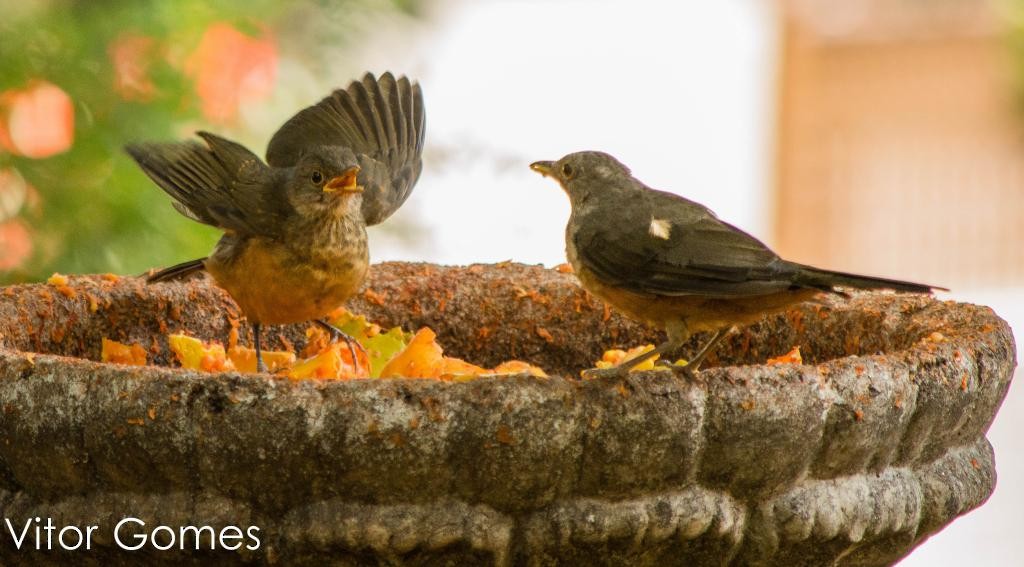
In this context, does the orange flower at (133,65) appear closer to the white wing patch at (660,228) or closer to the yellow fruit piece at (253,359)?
the yellow fruit piece at (253,359)

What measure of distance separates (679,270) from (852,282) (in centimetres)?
31

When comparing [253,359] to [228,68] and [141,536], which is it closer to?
[141,536]

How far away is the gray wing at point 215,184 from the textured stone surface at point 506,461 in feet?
2.73

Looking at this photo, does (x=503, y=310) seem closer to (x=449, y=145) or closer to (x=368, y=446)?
(x=368, y=446)

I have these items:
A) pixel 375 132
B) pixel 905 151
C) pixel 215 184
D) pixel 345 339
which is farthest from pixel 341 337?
pixel 905 151

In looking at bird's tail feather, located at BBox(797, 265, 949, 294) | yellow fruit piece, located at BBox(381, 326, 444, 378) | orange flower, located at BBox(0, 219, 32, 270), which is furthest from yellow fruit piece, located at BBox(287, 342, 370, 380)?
orange flower, located at BBox(0, 219, 32, 270)

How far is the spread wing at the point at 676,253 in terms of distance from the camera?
2326mm

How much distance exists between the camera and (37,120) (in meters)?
3.83

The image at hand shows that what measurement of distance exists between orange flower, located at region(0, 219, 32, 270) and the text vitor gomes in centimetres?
194

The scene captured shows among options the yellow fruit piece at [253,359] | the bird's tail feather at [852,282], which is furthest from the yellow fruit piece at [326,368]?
the bird's tail feather at [852,282]

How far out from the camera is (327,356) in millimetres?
2658

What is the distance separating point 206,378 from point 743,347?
1.44 meters

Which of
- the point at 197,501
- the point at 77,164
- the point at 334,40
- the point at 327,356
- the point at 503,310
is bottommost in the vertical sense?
the point at 197,501

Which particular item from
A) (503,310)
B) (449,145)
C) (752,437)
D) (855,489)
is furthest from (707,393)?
(449,145)
